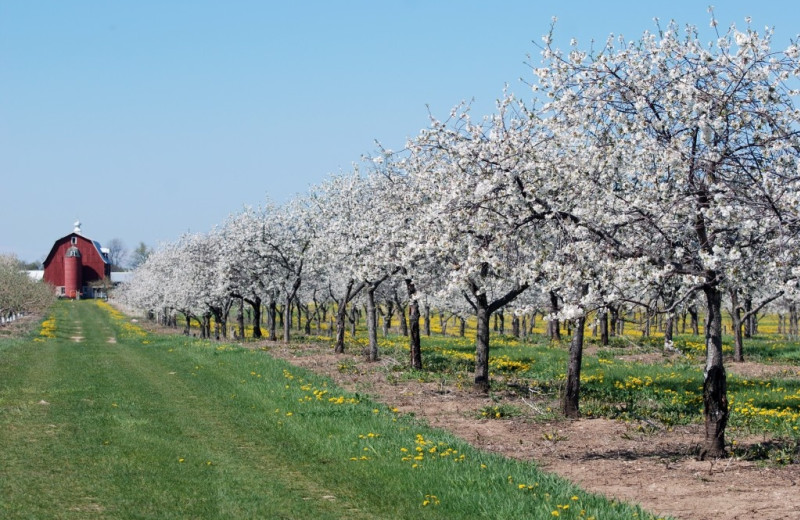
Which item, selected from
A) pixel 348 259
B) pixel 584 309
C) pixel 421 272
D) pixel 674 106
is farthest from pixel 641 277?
pixel 348 259

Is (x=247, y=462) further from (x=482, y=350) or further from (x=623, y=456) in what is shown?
(x=482, y=350)

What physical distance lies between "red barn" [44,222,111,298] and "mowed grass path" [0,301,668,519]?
156 m

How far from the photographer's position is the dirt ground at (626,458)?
10039 mm

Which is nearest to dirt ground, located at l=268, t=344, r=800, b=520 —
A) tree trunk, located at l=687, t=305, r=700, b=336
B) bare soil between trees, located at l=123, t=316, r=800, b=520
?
bare soil between trees, located at l=123, t=316, r=800, b=520

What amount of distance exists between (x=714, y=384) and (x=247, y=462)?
7455 mm

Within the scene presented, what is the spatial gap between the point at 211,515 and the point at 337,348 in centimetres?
2567

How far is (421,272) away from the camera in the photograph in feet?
83.8

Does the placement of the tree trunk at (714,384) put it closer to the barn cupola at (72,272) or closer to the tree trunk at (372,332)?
A: the tree trunk at (372,332)

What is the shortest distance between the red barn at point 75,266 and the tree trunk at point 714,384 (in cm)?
16920

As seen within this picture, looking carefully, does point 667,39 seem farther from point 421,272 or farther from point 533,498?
point 421,272

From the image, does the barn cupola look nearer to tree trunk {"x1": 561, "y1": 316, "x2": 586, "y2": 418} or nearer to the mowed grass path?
the mowed grass path

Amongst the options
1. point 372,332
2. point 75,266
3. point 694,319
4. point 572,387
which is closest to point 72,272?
point 75,266

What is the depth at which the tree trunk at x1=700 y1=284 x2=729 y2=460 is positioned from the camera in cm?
1223

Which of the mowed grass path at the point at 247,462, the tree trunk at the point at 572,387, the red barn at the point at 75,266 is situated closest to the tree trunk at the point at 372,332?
the mowed grass path at the point at 247,462
